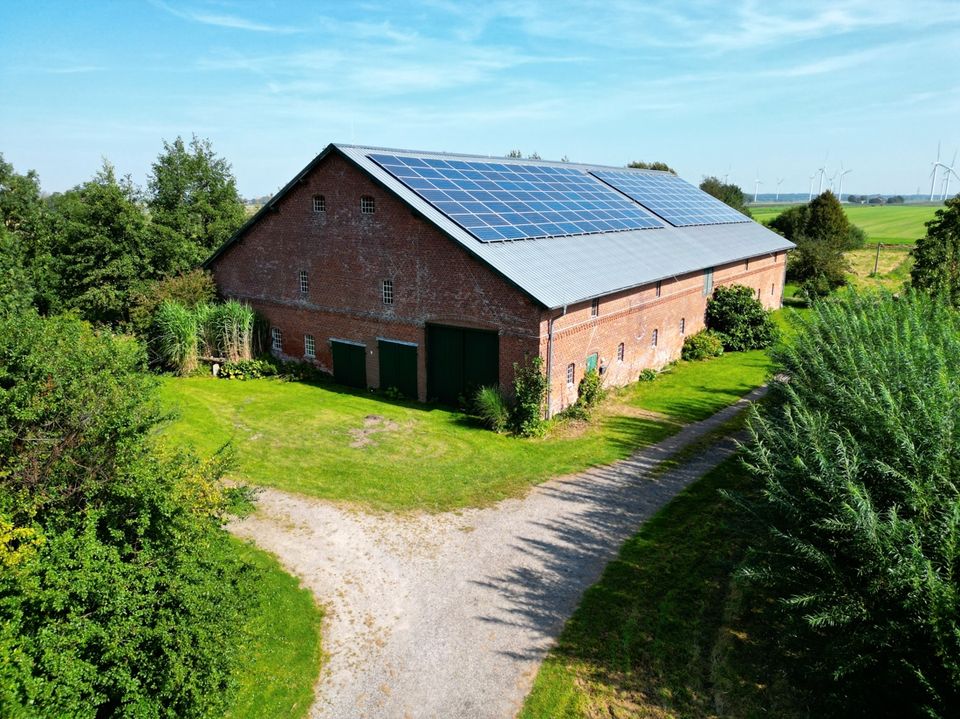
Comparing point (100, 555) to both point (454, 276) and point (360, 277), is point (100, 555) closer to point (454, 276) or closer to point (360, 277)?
point (454, 276)

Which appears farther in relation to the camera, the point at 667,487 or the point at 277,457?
the point at 277,457

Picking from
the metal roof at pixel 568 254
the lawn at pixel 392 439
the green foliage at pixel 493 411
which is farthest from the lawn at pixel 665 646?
the metal roof at pixel 568 254

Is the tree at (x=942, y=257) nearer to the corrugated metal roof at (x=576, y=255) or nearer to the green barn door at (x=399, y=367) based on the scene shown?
the corrugated metal roof at (x=576, y=255)

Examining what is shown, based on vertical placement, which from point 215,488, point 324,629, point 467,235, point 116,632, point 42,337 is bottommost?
point 324,629

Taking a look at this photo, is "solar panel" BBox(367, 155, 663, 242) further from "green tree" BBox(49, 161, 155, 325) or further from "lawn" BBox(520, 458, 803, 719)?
"green tree" BBox(49, 161, 155, 325)

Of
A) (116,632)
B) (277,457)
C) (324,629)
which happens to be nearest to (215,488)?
(116,632)

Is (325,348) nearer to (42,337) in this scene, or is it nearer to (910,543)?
(42,337)

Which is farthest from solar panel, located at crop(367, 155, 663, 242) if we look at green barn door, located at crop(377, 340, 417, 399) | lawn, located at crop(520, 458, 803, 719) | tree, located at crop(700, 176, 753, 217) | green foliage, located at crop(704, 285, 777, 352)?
tree, located at crop(700, 176, 753, 217)
